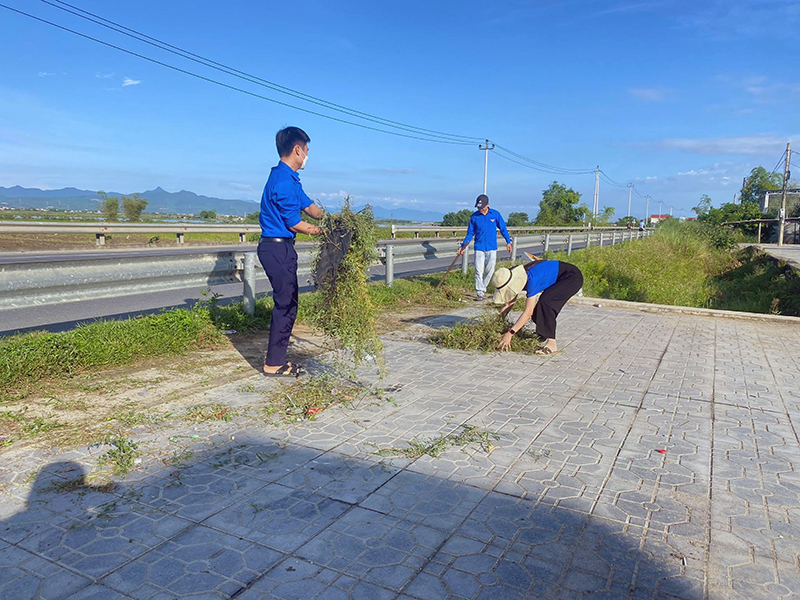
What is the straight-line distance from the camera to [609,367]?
605 cm

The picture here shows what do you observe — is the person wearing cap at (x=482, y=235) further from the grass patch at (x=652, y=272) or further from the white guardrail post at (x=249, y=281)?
the grass patch at (x=652, y=272)

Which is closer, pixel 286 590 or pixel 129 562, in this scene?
pixel 286 590

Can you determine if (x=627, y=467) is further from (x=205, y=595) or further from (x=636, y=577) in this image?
(x=205, y=595)

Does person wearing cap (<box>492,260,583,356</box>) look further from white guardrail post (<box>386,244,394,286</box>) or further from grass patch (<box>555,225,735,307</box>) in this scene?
grass patch (<box>555,225,735,307</box>)

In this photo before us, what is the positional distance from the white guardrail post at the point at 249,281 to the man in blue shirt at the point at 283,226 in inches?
72.6

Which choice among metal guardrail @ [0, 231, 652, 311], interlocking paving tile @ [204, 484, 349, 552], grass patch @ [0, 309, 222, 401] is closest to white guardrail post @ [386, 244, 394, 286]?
metal guardrail @ [0, 231, 652, 311]

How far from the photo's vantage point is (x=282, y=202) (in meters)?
4.86

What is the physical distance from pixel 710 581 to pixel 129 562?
2.54 metres

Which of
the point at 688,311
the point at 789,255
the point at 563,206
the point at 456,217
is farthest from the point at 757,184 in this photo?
the point at 688,311

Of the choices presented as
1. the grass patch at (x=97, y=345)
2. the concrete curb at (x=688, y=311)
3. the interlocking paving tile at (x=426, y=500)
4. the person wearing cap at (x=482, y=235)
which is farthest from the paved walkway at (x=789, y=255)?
the interlocking paving tile at (x=426, y=500)

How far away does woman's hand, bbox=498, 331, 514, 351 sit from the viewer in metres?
6.55

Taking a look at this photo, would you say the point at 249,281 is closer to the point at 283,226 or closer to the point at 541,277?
the point at 283,226

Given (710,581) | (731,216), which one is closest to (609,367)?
(710,581)

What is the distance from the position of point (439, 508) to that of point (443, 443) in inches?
33.6
